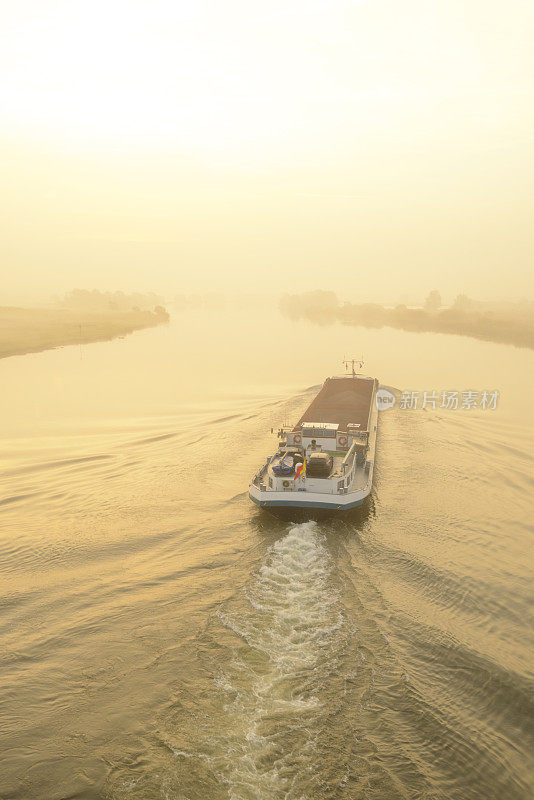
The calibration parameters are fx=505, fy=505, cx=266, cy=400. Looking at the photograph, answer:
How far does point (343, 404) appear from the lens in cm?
4366

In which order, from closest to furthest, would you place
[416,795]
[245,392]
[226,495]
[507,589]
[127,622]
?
[416,795], [127,622], [507,589], [226,495], [245,392]

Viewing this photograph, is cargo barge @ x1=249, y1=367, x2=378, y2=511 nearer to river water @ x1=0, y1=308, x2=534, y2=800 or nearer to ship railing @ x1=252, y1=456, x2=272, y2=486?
ship railing @ x1=252, y1=456, x2=272, y2=486

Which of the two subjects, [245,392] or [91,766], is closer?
[91,766]

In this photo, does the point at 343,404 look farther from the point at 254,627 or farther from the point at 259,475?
the point at 254,627

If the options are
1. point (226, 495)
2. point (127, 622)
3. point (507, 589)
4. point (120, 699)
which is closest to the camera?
point (120, 699)

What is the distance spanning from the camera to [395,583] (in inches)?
772

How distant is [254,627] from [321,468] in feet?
34.7

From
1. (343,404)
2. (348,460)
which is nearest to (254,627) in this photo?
Answer: (348,460)

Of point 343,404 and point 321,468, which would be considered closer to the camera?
point 321,468

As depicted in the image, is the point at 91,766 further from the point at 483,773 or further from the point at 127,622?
the point at 483,773

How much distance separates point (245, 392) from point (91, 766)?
47.9 metres

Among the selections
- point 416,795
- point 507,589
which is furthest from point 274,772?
point 507,589

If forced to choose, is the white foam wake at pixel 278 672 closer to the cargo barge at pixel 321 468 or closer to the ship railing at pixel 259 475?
the cargo barge at pixel 321 468

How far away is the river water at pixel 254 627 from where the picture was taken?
11.7 m
